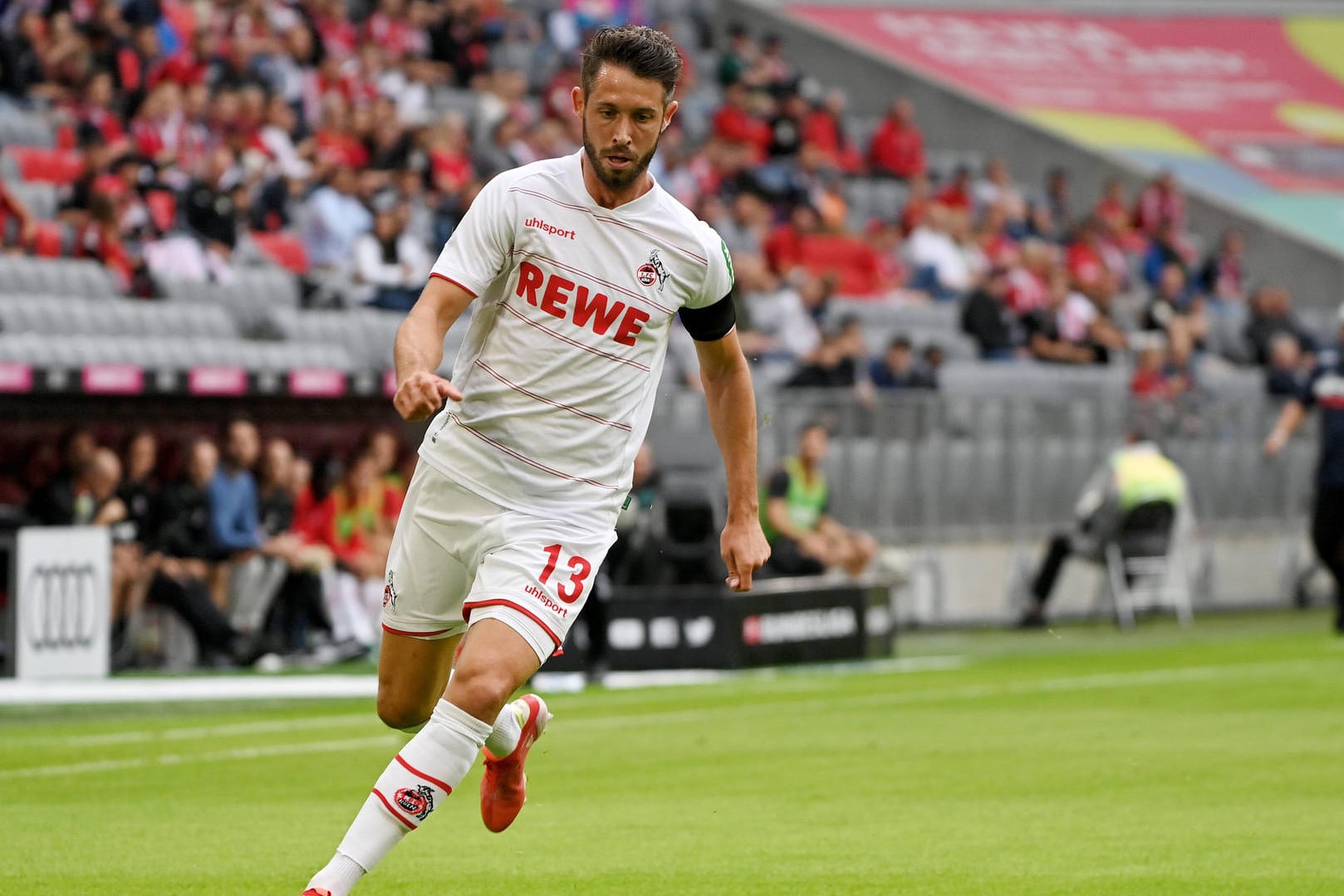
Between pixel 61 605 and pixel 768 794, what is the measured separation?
7133mm

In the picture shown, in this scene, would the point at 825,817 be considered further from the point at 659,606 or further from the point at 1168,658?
the point at 1168,658

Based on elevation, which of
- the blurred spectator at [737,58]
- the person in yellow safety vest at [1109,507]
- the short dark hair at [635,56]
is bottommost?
the person in yellow safety vest at [1109,507]

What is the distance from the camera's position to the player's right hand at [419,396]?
525 cm

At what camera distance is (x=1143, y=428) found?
22.0m

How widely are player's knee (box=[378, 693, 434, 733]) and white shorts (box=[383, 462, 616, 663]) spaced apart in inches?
9.3

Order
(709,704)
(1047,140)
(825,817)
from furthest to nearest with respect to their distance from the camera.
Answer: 1. (1047,140)
2. (709,704)
3. (825,817)

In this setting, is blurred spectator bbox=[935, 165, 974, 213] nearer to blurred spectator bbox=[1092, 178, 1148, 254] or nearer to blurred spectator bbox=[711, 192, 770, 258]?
blurred spectator bbox=[1092, 178, 1148, 254]

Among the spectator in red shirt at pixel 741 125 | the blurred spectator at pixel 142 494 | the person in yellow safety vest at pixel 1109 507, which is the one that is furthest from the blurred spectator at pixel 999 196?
the blurred spectator at pixel 142 494

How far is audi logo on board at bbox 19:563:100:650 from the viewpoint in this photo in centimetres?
1444

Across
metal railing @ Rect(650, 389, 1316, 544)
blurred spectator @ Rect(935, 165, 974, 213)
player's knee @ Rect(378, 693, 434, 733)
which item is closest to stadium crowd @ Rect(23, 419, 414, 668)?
metal railing @ Rect(650, 389, 1316, 544)

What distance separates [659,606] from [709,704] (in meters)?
2.38

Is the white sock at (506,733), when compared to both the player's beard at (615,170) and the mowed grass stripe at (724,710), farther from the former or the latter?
the mowed grass stripe at (724,710)

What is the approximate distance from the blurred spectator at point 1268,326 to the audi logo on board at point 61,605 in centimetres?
1645

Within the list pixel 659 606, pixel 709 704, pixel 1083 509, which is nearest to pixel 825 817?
pixel 709 704
